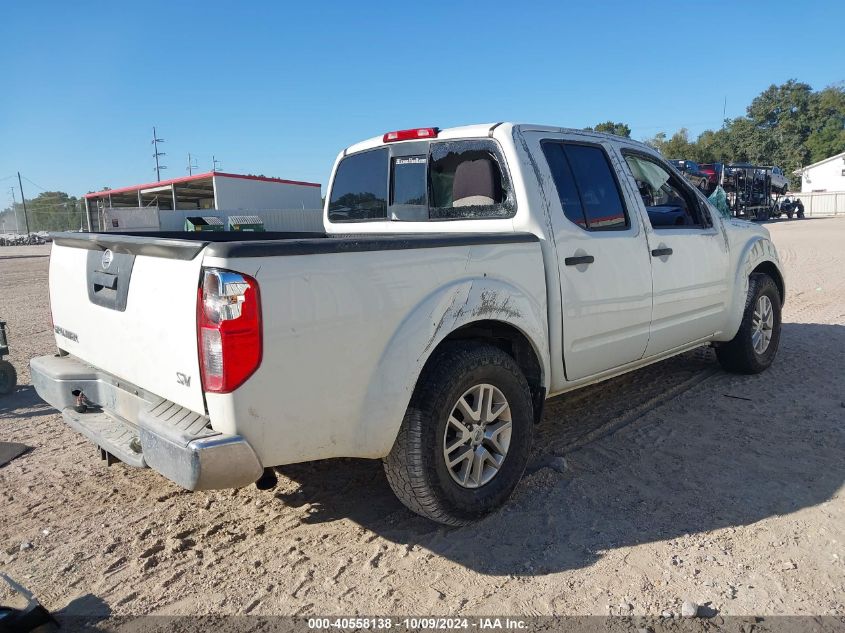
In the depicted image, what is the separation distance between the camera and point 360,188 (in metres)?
4.63

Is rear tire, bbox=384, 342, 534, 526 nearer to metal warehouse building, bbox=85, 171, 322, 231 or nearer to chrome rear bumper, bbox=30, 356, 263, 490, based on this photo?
chrome rear bumper, bbox=30, 356, 263, 490

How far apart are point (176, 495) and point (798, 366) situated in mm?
5433

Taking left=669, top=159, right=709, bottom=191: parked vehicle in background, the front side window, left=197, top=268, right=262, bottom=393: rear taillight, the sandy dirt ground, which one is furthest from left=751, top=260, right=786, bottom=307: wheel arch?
left=669, top=159, right=709, bottom=191: parked vehicle in background

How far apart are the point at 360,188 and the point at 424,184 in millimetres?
707

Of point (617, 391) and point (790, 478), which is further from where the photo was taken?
point (617, 391)

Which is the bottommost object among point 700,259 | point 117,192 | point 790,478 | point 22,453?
point 790,478

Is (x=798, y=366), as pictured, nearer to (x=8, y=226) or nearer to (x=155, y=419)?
(x=155, y=419)

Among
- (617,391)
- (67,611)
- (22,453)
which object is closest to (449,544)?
(67,611)

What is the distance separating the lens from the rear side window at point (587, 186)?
146 inches

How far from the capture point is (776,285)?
581 centimetres

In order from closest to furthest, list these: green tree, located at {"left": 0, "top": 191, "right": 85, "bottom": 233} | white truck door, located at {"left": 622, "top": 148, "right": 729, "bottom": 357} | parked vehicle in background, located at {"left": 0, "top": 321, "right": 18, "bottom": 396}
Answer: white truck door, located at {"left": 622, "top": 148, "right": 729, "bottom": 357}
parked vehicle in background, located at {"left": 0, "top": 321, "right": 18, "bottom": 396}
green tree, located at {"left": 0, "top": 191, "right": 85, "bottom": 233}

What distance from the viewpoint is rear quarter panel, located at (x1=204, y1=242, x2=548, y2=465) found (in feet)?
7.72

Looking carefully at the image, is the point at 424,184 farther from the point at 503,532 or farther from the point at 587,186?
the point at 503,532

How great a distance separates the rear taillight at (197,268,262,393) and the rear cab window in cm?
179
